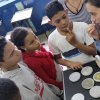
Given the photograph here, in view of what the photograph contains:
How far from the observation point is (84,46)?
5.74ft

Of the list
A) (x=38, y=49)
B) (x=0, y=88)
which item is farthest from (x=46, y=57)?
(x=0, y=88)

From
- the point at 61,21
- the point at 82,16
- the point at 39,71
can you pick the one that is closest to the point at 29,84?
the point at 39,71

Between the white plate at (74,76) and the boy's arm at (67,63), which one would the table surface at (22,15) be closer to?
the boy's arm at (67,63)

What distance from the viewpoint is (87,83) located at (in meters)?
1.50

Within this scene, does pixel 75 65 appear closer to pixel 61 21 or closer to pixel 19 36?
pixel 61 21

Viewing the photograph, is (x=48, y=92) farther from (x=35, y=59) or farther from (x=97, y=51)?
(x=97, y=51)

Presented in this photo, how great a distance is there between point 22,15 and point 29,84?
3411 millimetres

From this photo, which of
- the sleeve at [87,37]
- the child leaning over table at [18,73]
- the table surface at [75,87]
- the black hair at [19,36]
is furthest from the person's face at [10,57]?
the sleeve at [87,37]

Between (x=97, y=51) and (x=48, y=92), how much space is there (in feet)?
1.72

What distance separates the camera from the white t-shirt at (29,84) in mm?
1509

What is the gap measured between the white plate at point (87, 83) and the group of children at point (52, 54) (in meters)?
0.19

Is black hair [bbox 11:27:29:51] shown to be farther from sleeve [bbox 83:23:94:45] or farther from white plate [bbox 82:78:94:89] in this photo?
white plate [bbox 82:78:94:89]

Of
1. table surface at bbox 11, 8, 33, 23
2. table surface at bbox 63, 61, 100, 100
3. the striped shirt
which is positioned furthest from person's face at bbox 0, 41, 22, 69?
table surface at bbox 11, 8, 33, 23

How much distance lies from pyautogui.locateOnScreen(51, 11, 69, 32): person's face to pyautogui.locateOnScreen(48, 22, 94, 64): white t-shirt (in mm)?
94
